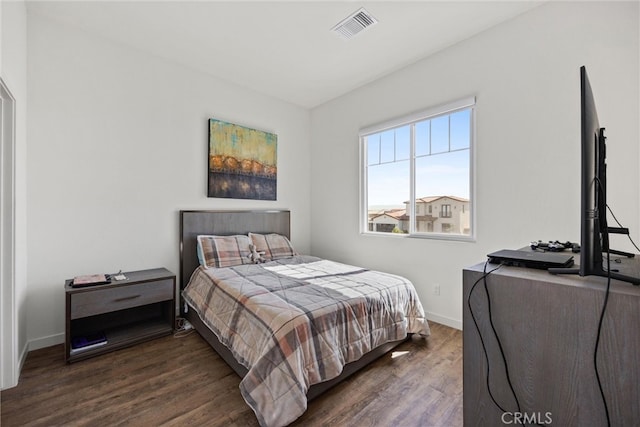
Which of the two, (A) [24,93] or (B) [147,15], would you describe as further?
(B) [147,15]

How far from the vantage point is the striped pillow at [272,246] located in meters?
3.45

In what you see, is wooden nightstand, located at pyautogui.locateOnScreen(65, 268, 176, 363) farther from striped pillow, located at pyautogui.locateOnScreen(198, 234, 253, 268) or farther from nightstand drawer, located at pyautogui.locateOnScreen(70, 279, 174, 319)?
striped pillow, located at pyautogui.locateOnScreen(198, 234, 253, 268)

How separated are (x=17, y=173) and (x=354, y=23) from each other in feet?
9.49

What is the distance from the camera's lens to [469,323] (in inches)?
40.3

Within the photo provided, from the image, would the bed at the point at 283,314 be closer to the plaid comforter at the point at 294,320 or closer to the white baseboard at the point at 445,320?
the plaid comforter at the point at 294,320

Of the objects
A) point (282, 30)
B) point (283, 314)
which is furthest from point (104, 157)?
point (283, 314)

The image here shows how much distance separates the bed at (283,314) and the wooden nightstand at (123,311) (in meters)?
0.27

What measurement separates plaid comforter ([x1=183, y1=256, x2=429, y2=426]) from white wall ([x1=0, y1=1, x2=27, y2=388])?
1195 millimetres

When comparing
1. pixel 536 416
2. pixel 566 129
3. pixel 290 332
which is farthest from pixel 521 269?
pixel 566 129

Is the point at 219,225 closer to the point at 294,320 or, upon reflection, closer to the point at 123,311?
the point at 123,311

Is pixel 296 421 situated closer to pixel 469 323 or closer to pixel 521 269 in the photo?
pixel 469 323

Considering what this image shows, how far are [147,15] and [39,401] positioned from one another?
2.99 meters

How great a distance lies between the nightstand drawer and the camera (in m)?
2.19

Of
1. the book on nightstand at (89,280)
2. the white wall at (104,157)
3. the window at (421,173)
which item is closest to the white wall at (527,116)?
the window at (421,173)
